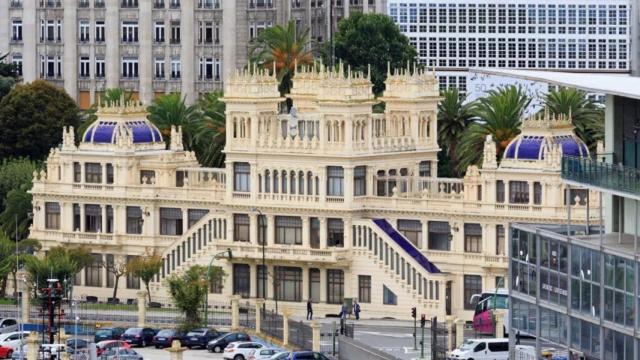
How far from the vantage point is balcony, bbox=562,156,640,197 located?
130 metres

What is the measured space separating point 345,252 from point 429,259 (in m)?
4.76

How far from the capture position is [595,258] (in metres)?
132

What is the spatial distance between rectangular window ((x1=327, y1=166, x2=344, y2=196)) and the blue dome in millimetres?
9573

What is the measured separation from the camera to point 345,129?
19288 cm

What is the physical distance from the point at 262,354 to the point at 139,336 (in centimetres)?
1278

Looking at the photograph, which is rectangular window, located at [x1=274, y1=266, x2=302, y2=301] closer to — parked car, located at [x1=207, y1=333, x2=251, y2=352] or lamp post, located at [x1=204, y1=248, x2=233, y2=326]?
lamp post, located at [x1=204, y1=248, x2=233, y2=326]

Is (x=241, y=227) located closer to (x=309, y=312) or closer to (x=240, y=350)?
(x=309, y=312)

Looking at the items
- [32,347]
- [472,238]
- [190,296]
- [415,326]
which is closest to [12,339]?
[32,347]

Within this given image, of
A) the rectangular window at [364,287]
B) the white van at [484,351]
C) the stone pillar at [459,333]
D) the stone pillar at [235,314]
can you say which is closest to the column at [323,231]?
the rectangular window at [364,287]

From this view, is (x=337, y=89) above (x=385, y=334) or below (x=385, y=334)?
above

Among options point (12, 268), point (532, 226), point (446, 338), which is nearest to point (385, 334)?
point (446, 338)

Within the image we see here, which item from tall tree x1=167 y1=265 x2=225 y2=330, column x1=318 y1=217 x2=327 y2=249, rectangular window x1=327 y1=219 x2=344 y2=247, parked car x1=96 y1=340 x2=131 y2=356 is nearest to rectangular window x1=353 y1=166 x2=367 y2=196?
rectangular window x1=327 y1=219 x2=344 y2=247

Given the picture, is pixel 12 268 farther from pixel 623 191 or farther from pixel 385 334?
pixel 623 191

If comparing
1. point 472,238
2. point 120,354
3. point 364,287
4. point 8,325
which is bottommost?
point 120,354
